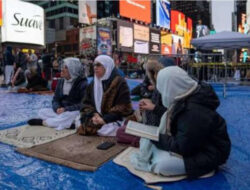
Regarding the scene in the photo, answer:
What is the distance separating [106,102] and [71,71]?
78 cm

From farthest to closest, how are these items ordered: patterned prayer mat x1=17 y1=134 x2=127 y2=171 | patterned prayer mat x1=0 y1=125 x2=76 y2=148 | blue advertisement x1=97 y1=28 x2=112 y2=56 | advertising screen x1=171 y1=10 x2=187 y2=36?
advertising screen x1=171 y1=10 x2=187 y2=36, blue advertisement x1=97 y1=28 x2=112 y2=56, patterned prayer mat x1=0 y1=125 x2=76 y2=148, patterned prayer mat x1=17 y1=134 x2=127 y2=171

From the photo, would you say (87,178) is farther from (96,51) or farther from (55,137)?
(96,51)

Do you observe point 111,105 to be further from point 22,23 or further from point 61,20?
point 61,20

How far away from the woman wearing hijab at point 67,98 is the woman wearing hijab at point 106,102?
387 mm

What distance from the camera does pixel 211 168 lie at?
1.82m

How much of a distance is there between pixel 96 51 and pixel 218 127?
2012 cm

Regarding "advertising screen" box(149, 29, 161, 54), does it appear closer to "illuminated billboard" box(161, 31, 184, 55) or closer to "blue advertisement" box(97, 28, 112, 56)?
"illuminated billboard" box(161, 31, 184, 55)

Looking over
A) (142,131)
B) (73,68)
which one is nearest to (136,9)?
(73,68)

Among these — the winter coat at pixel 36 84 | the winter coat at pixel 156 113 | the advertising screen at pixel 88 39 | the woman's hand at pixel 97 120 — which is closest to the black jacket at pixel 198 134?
the winter coat at pixel 156 113

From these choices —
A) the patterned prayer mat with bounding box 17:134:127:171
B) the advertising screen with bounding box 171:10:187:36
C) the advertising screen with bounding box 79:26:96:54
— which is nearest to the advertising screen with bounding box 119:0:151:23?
the advertising screen with bounding box 79:26:96:54

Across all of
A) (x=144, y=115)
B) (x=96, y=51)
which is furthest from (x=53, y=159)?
(x=96, y=51)

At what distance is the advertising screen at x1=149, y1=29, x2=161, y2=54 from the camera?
90.9ft

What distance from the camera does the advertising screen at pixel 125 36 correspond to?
23158mm

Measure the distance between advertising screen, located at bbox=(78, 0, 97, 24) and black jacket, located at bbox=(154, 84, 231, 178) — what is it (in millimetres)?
22271
